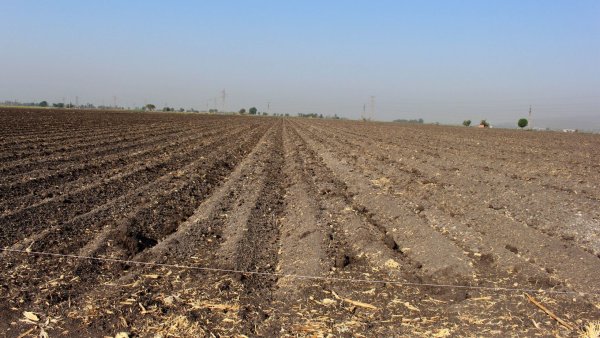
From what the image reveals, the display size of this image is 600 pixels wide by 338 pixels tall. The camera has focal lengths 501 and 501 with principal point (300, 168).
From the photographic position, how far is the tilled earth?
4219 mm

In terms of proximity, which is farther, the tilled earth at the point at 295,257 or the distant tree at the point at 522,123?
the distant tree at the point at 522,123

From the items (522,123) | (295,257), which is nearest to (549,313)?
(295,257)

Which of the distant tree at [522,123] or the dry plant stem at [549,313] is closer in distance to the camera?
the dry plant stem at [549,313]

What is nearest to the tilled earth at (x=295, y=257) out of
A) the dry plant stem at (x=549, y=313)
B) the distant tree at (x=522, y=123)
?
the dry plant stem at (x=549, y=313)

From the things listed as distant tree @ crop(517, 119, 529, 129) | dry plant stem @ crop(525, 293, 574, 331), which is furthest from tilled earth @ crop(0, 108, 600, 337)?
distant tree @ crop(517, 119, 529, 129)

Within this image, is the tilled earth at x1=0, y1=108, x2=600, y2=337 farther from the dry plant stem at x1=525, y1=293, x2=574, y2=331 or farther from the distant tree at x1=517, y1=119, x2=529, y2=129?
the distant tree at x1=517, y1=119, x2=529, y2=129

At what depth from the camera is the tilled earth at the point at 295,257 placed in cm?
422

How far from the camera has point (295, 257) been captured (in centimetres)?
586

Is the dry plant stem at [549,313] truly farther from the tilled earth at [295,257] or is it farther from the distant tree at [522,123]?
the distant tree at [522,123]

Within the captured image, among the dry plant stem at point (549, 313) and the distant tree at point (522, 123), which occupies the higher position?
the distant tree at point (522, 123)

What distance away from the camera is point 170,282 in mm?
5023

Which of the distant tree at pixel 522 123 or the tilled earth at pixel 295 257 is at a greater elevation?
the distant tree at pixel 522 123

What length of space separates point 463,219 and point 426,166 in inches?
266

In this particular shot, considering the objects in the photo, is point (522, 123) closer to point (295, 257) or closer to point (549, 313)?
point (295, 257)
